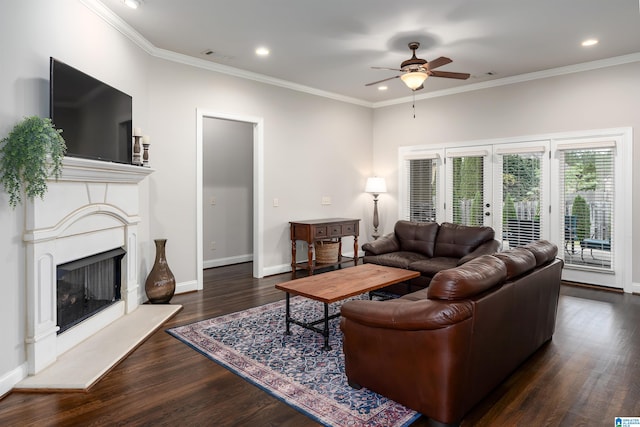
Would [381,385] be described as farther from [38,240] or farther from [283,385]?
[38,240]

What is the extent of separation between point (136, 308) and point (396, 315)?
10.1 ft

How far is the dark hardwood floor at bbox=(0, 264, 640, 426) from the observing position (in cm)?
220

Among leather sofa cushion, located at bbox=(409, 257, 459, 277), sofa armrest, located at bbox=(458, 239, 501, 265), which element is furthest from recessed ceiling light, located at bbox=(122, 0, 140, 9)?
sofa armrest, located at bbox=(458, 239, 501, 265)

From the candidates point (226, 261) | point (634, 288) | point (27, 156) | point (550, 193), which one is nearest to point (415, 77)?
point (550, 193)

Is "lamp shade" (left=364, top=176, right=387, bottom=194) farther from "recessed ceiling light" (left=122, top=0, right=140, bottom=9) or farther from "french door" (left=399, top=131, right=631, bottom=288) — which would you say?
"recessed ceiling light" (left=122, top=0, right=140, bottom=9)

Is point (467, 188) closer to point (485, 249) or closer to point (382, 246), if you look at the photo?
point (485, 249)

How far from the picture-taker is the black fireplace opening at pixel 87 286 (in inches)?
122

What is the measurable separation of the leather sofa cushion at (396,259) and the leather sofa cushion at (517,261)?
1.98 m

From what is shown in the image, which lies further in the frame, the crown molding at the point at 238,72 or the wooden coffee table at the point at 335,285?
the crown molding at the point at 238,72

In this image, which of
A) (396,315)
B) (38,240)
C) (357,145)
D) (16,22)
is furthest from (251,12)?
(357,145)

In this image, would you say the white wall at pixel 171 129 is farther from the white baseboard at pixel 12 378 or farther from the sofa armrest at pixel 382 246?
the sofa armrest at pixel 382 246

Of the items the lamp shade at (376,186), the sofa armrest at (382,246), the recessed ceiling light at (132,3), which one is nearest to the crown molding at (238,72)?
the recessed ceiling light at (132,3)

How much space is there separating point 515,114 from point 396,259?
2.95m

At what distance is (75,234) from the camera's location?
3170 mm
